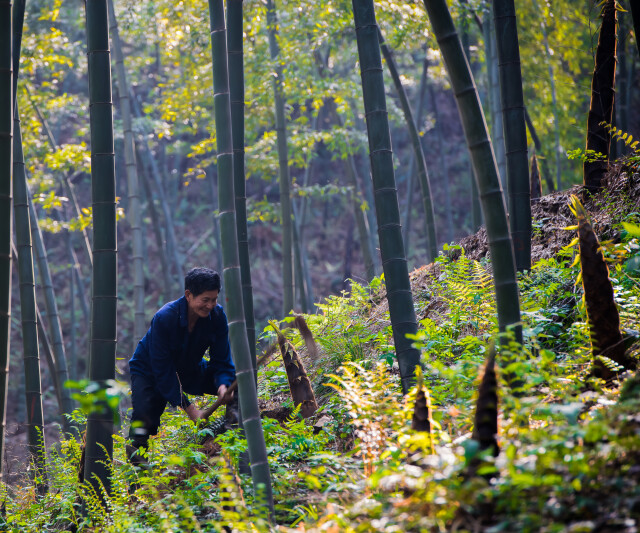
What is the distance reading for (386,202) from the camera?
144 inches

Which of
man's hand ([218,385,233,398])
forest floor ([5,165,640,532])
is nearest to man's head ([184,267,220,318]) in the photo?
man's hand ([218,385,233,398])

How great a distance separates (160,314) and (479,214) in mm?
6912

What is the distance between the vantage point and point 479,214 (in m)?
9.95

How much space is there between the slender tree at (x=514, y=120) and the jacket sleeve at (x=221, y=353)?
80.5 inches

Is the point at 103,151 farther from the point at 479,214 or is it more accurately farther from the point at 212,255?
the point at 212,255

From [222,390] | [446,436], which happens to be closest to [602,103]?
[222,390]

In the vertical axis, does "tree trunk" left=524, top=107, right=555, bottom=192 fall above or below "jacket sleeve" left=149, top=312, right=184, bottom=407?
above

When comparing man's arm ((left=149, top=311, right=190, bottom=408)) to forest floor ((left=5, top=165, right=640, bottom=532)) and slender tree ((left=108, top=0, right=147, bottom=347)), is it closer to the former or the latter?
forest floor ((left=5, top=165, right=640, bottom=532))

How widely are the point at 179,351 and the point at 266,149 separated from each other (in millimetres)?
6367

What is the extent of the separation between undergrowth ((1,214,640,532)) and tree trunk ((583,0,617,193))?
0.94m

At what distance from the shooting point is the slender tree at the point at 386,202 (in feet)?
11.8

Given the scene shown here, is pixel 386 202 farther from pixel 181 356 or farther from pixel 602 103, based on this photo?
pixel 602 103

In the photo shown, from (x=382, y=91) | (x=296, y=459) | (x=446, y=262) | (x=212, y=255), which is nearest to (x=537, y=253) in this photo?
(x=446, y=262)

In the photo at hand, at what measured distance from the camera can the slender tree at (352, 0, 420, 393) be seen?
3588mm
